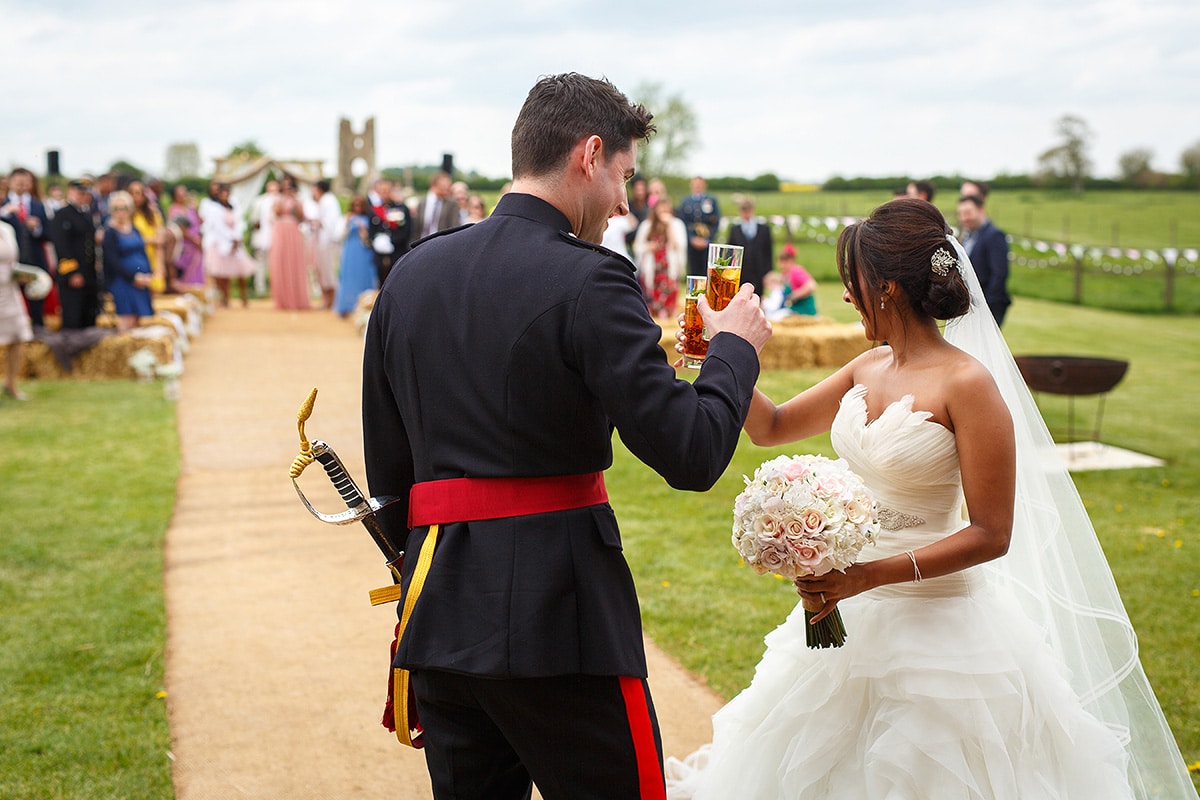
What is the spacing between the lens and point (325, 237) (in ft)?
64.8

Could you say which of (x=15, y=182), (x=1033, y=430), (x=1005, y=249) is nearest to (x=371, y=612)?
(x=1033, y=430)

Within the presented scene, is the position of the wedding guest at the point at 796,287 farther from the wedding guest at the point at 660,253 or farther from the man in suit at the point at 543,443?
the man in suit at the point at 543,443

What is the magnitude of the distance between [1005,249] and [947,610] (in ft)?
21.5

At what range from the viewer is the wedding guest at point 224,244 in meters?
18.3

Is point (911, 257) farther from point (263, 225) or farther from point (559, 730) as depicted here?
point (263, 225)

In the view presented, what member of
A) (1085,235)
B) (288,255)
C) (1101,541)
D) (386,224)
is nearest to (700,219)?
(386,224)

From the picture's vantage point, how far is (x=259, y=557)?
6438 millimetres

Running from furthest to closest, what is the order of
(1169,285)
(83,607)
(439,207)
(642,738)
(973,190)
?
1. (1169,285)
2. (439,207)
3. (973,190)
4. (83,607)
5. (642,738)

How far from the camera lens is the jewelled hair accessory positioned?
2.82 metres

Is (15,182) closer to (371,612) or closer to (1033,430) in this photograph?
(371,612)

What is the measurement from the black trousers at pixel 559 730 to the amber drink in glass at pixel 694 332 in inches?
31.8

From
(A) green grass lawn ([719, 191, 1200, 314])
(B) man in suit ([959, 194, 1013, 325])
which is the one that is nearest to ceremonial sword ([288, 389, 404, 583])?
(B) man in suit ([959, 194, 1013, 325])

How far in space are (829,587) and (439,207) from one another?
13436 mm

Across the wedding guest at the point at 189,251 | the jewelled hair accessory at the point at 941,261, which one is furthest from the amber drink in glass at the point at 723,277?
the wedding guest at the point at 189,251
